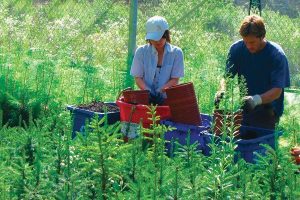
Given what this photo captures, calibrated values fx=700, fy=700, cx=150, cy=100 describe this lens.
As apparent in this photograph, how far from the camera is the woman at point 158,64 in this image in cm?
574

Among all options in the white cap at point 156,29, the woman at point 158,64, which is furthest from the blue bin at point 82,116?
the white cap at point 156,29

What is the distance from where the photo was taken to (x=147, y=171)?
113 inches

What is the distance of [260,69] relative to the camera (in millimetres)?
5121

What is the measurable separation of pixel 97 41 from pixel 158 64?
13.2 ft

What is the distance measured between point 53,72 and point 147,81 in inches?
48.8

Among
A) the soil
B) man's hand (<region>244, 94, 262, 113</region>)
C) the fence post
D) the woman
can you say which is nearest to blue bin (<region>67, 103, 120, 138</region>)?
the soil

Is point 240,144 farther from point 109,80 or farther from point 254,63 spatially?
point 109,80

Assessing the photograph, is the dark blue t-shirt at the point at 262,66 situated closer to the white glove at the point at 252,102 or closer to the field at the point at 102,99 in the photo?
the white glove at the point at 252,102

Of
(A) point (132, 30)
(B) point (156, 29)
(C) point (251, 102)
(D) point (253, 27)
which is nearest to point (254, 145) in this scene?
(C) point (251, 102)

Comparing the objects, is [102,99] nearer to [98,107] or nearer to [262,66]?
[98,107]

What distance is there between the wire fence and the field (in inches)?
0.7

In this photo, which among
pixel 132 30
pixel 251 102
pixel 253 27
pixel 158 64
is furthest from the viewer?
pixel 132 30

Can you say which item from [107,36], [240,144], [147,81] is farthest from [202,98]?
[107,36]

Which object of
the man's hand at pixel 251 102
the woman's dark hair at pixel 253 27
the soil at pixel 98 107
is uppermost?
the woman's dark hair at pixel 253 27
